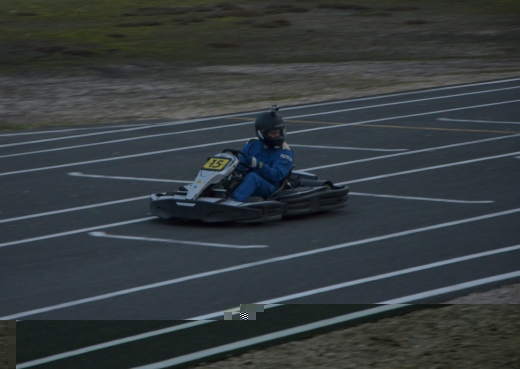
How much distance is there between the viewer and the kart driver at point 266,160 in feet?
33.5

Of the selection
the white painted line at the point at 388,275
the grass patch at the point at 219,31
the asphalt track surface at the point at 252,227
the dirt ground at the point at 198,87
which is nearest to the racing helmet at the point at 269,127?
the asphalt track surface at the point at 252,227

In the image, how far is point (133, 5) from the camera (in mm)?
46844

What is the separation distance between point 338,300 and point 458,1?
37.7 metres

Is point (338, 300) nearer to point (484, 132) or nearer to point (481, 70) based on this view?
point (484, 132)

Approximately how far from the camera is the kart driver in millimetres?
10219

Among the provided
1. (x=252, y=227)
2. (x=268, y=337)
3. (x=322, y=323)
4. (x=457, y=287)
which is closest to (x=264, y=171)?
(x=252, y=227)

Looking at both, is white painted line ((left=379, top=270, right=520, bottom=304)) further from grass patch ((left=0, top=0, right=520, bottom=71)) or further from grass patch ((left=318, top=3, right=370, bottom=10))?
grass patch ((left=318, top=3, right=370, bottom=10))

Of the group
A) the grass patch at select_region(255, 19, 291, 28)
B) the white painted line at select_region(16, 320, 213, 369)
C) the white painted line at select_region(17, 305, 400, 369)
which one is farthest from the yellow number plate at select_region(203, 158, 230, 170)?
the grass patch at select_region(255, 19, 291, 28)

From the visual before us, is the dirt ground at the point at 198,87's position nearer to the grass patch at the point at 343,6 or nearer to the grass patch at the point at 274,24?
the grass patch at the point at 274,24

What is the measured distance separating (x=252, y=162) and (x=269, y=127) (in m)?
0.50

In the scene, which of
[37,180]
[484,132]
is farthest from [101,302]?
[484,132]

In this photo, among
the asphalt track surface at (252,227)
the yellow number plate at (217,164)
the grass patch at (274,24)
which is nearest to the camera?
the asphalt track surface at (252,227)

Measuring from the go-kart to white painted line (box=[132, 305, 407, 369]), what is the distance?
3.11 m

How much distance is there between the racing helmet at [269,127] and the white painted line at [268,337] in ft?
12.3
